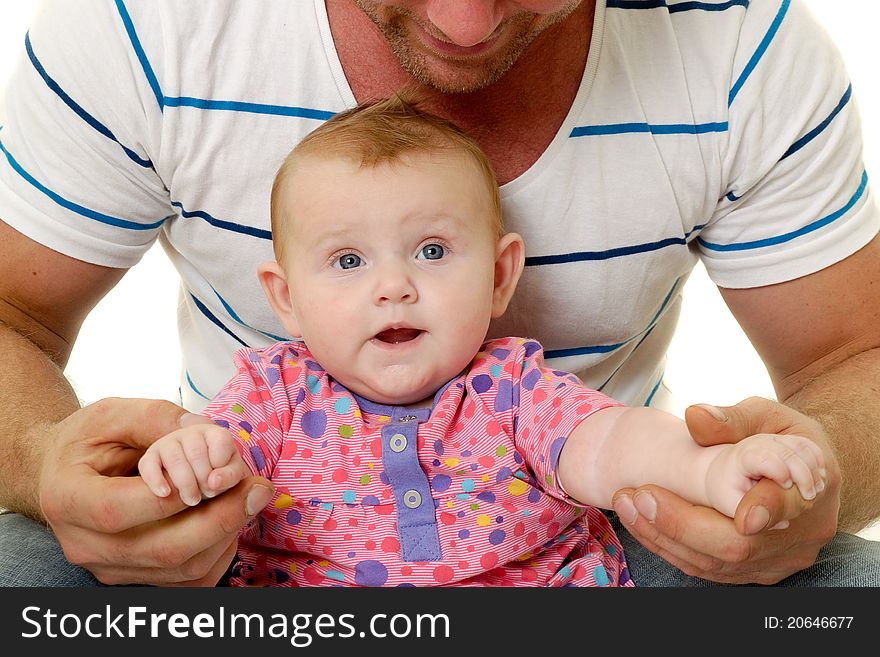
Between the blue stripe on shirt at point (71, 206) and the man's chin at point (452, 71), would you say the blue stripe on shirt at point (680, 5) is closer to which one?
the man's chin at point (452, 71)

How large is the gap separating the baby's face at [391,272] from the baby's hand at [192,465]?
0.83 feet

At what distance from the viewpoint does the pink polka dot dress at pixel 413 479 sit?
130cm

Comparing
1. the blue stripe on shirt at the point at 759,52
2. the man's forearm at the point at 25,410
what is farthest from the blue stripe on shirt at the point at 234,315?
the blue stripe on shirt at the point at 759,52

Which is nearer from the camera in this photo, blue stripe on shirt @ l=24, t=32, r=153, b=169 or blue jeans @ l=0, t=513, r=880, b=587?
blue jeans @ l=0, t=513, r=880, b=587

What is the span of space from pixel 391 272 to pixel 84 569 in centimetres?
48

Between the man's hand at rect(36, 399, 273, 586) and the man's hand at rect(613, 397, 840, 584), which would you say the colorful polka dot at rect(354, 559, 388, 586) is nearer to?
the man's hand at rect(36, 399, 273, 586)

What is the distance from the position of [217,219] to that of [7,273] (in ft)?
0.94

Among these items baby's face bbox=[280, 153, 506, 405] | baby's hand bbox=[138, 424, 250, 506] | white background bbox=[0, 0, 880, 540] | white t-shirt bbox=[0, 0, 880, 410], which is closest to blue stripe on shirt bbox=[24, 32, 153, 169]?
white t-shirt bbox=[0, 0, 880, 410]

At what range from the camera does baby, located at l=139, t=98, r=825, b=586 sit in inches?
51.1

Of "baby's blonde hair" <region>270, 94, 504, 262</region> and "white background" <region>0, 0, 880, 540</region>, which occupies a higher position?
"white background" <region>0, 0, 880, 540</region>

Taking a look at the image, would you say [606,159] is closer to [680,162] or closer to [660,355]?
[680,162]

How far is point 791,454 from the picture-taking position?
3.49 feet

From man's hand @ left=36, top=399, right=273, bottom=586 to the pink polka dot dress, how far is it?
4.6 inches

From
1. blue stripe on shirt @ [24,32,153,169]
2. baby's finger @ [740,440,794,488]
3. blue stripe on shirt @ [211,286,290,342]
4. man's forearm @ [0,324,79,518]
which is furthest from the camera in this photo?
blue stripe on shirt @ [211,286,290,342]
